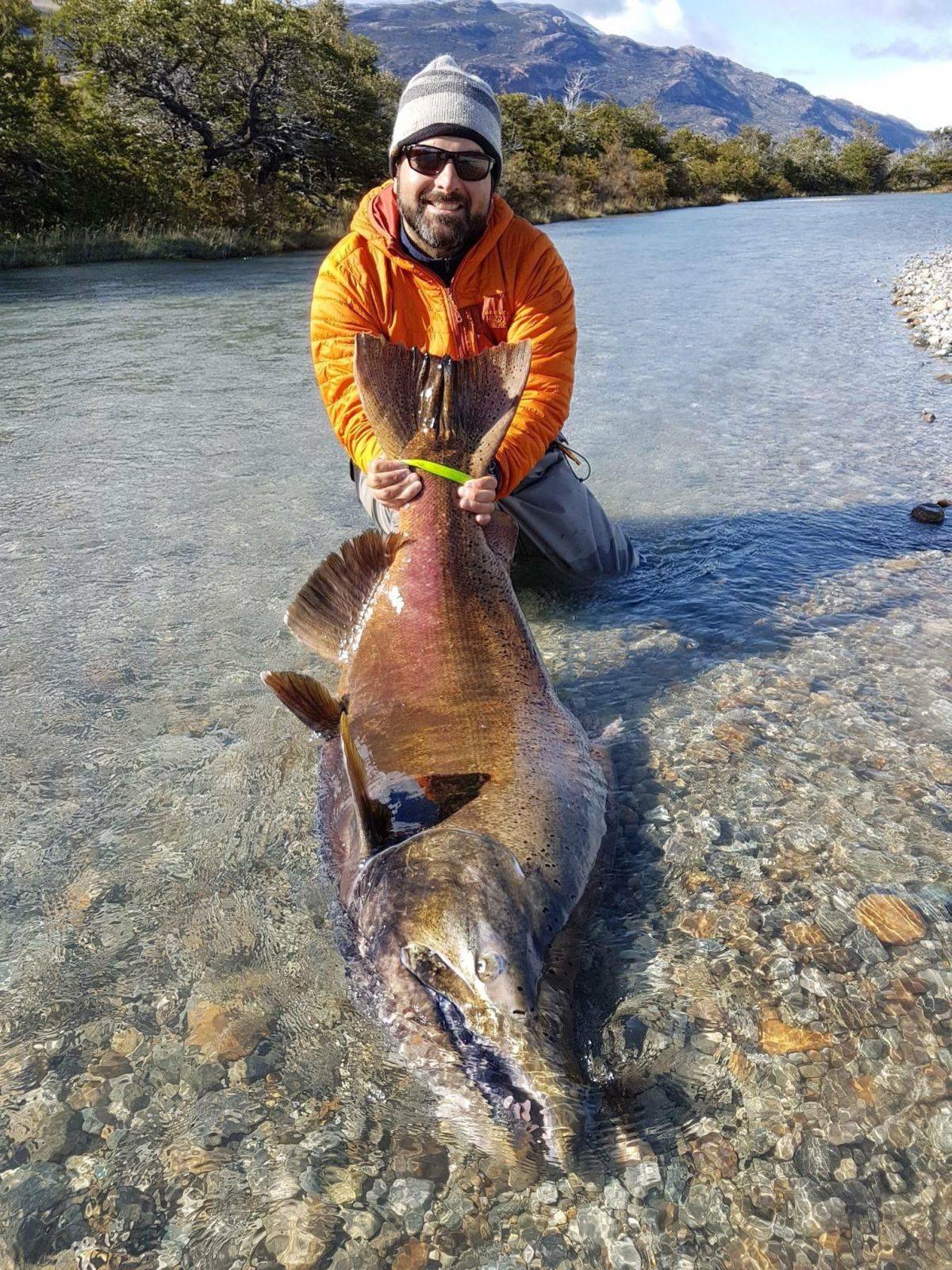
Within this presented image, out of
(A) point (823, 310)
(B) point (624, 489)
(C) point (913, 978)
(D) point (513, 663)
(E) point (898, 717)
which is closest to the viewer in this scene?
(C) point (913, 978)

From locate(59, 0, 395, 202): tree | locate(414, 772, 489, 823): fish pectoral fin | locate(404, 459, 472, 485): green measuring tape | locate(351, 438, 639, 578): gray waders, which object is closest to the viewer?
locate(414, 772, 489, 823): fish pectoral fin

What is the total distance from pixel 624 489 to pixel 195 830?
397 centimetres

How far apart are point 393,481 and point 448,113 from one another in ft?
5.90

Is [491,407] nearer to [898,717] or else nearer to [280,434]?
[898,717]

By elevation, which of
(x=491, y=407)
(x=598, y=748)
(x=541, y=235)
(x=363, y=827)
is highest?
(x=541, y=235)

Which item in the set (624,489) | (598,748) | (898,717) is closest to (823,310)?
(624,489)

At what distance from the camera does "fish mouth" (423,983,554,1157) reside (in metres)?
1.70

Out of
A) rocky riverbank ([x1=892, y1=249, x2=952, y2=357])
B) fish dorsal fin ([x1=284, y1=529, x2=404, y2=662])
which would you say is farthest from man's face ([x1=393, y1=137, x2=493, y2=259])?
rocky riverbank ([x1=892, y1=249, x2=952, y2=357])

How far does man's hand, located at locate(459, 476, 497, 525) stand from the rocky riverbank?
864 centimetres

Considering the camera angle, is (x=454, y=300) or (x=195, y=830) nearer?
(x=195, y=830)

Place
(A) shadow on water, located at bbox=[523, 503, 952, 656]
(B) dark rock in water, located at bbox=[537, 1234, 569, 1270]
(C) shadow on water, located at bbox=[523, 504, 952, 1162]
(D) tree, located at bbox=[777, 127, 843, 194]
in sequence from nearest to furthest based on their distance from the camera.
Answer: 1. (B) dark rock in water, located at bbox=[537, 1234, 569, 1270]
2. (C) shadow on water, located at bbox=[523, 504, 952, 1162]
3. (A) shadow on water, located at bbox=[523, 503, 952, 656]
4. (D) tree, located at bbox=[777, 127, 843, 194]

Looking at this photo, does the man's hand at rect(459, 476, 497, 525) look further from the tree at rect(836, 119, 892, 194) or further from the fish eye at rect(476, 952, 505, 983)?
the tree at rect(836, 119, 892, 194)

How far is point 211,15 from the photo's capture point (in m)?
29.7

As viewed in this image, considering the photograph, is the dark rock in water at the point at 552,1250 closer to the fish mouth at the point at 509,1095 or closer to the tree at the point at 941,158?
the fish mouth at the point at 509,1095
